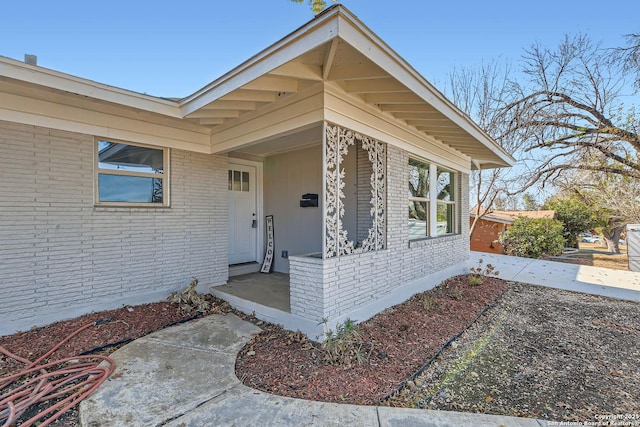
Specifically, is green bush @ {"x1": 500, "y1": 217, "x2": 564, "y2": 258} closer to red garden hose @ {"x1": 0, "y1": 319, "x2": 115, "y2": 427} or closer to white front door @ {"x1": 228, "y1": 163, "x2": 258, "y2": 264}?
white front door @ {"x1": 228, "y1": 163, "x2": 258, "y2": 264}

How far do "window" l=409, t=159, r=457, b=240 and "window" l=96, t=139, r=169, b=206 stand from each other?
4271mm

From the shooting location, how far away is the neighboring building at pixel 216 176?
3.35 meters

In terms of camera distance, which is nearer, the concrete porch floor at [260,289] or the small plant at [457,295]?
the concrete porch floor at [260,289]

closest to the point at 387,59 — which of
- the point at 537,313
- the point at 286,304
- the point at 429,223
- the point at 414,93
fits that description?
the point at 414,93

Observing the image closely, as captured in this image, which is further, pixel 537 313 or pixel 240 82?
pixel 537 313

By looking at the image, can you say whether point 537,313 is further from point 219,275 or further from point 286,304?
point 219,275

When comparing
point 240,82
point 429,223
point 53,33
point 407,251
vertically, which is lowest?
point 407,251

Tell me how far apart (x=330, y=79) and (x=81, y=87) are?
2.80 m

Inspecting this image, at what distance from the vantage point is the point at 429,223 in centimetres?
628

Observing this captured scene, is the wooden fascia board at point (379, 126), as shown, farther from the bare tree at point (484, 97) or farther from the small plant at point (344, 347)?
the bare tree at point (484, 97)

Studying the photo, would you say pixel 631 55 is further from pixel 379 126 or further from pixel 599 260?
pixel 599 260

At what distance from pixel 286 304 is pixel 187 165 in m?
2.81

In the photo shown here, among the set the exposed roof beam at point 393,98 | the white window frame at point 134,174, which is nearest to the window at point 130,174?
the white window frame at point 134,174

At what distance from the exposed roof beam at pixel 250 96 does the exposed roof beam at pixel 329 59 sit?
33.3 inches
